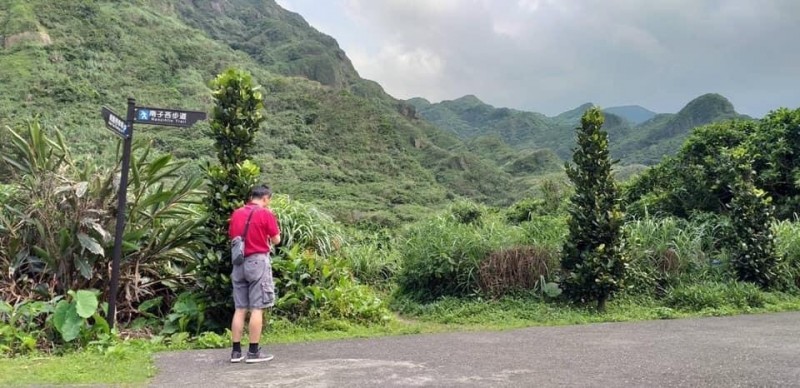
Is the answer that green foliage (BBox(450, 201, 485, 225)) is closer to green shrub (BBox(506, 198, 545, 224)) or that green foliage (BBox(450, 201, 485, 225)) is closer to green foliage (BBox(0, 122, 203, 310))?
green shrub (BBox(506, 198, 545, 224))

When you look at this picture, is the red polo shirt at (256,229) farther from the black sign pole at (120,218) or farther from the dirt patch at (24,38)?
the dirt patch at (24,38)

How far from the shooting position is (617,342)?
573 cm

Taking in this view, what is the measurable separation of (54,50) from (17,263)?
68.4m

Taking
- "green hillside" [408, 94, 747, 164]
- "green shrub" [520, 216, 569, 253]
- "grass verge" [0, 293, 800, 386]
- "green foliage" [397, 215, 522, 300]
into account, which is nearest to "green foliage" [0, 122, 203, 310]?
"grass verge" [0, 293, 800, 386]

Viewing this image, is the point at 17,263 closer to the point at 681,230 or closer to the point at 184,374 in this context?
the point at 184,374

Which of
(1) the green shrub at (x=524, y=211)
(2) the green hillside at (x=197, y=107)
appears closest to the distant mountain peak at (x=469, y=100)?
(2) the green hillside at (x=197, y=107)

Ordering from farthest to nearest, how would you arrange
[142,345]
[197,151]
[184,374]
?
[197,151], [142,345], [184,374]

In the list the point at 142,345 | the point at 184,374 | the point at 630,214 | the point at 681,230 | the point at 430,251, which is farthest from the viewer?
the point at 630,214

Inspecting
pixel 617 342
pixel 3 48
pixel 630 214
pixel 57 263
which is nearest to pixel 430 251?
Result: pixel 617 342

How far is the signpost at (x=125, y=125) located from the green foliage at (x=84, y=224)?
559mm

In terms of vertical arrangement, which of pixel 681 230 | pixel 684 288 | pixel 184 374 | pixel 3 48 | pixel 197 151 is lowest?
pixel 184 374

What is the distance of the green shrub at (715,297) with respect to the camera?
7.52 m

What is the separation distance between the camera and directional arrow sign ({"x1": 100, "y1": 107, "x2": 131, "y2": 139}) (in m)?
5.47

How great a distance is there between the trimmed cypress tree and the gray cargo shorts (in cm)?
95
